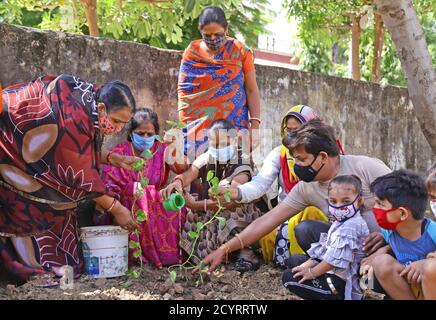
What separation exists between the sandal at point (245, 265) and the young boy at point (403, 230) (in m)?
1.02

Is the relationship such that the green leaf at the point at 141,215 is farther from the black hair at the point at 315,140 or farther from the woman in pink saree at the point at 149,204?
the black hair at the point at 315,140

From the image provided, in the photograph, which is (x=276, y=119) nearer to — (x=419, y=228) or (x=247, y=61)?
(x=247, y=61)

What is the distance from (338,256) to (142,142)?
162 centimetres

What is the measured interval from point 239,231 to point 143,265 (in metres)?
0.64

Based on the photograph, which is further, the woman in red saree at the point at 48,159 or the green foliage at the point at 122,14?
the green foliage at the point at 122,14

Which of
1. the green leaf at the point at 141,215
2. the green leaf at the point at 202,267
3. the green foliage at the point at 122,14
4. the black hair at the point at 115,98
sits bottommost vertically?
the green leaf at the point at 202,267

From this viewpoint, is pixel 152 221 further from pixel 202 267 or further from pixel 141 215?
pixel 202 267

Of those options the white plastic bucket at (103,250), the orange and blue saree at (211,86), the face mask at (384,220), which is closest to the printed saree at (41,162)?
the white plastic bucket at (103,250)

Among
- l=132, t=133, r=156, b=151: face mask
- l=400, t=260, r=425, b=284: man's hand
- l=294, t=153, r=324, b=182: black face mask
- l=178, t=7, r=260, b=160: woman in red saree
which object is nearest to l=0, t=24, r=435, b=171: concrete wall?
l=178, t=7, r=260, b=160: woman in red saree

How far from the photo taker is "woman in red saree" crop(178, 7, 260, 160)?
4543 mm

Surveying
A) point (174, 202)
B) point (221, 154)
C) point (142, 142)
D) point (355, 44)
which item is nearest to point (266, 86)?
point (221, 154)

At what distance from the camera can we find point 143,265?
3.71m

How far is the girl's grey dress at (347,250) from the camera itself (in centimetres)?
294

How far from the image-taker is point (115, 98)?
329cm
